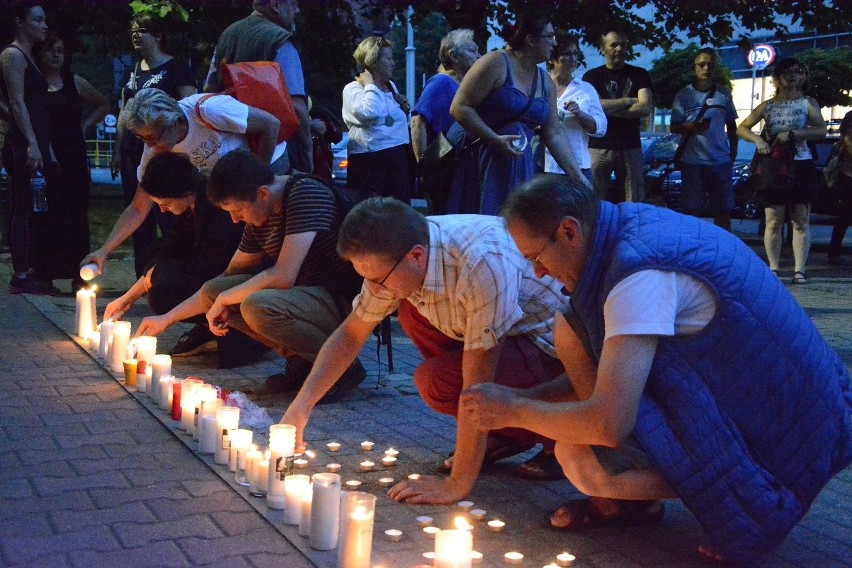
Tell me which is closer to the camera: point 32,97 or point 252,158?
point 252,158

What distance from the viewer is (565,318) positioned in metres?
3.19

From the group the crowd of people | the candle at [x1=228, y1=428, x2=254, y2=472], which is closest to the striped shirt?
the crowd of people

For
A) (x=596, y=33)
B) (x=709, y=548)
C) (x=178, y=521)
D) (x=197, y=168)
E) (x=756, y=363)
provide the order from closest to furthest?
(x=756, y=363), (x=709, y=548), (x=178, y=521), (x=197, y=168), (x=596, y=33)

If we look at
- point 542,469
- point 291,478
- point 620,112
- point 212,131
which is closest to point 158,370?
point 212,131

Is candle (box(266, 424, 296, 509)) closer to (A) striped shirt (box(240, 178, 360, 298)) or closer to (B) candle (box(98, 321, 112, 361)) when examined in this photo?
(A) striped shirt (box(240, 178, 360, 298))

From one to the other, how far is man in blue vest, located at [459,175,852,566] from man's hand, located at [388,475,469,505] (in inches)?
24.1

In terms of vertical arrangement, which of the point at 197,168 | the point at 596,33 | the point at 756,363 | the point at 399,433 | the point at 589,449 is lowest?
the point at 399,433

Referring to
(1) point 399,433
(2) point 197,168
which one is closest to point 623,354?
(1) point 399,433

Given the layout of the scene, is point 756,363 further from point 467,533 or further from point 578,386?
point 467,533

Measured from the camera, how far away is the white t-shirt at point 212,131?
571cm

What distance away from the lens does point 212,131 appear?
5820 millimetres

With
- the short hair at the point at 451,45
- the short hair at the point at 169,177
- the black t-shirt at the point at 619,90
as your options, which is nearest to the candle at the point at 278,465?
the short hair at the point at 169,177

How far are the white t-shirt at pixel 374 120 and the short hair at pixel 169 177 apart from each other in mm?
2900

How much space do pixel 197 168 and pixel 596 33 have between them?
30.9 feet
